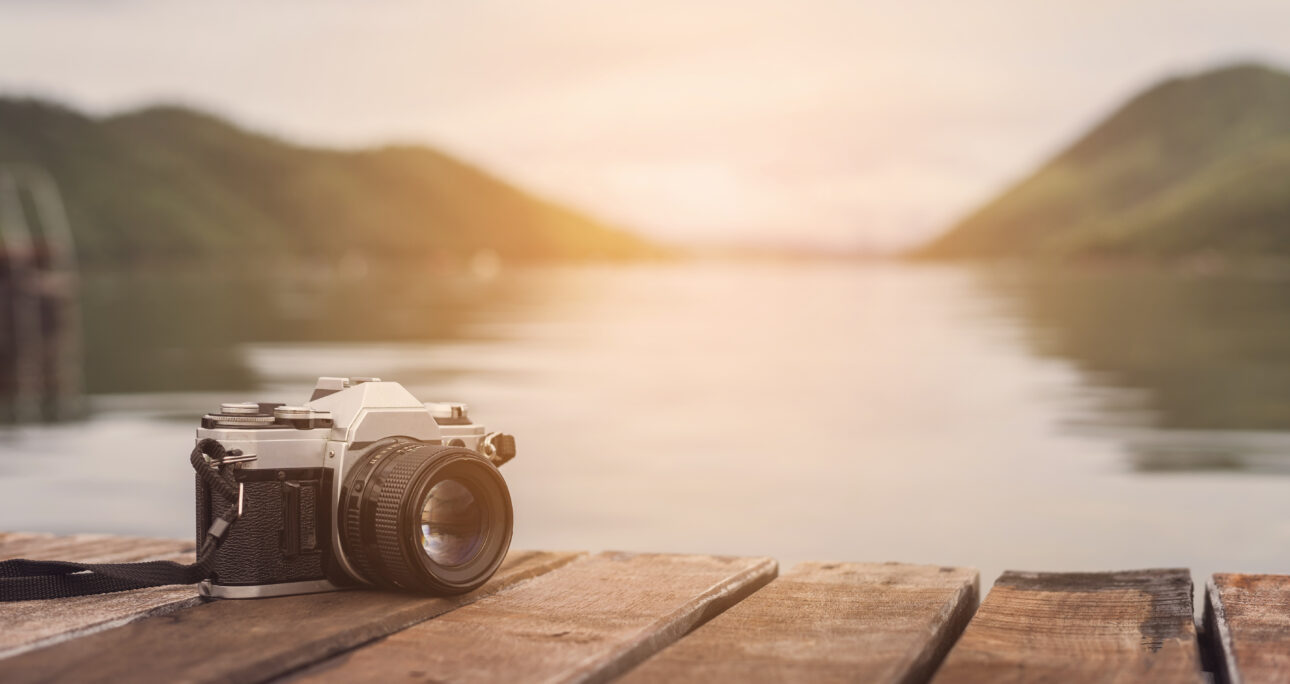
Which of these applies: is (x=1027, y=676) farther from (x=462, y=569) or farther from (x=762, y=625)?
(x=462, y=569)

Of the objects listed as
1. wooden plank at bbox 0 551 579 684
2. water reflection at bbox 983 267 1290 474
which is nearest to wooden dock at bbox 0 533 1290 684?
wooden plank at bbox 0 551 579 684

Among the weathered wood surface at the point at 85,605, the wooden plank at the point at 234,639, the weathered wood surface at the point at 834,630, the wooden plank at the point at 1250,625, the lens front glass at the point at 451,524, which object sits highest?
the lens front glass at the point at 451,524

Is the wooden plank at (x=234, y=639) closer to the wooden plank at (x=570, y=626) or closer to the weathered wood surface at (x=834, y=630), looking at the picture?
the wooden plank at (x=570, y=626)

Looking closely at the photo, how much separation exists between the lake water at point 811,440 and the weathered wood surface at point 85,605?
6598mm

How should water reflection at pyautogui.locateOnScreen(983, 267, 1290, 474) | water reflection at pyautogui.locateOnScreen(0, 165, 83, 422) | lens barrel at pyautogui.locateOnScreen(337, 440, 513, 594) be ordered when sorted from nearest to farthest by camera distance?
lens barrel at pyautogui.locateOnScreen(337, 440, 513, 594) < water reflection at pyautogui.locateOnScreen(983, 267, 1290, 474) < water reflection at pyautogui.locateOnScreen(0, 165, 83, 422)

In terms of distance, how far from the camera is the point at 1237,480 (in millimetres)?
13172

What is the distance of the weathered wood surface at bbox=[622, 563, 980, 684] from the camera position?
2.12 metres

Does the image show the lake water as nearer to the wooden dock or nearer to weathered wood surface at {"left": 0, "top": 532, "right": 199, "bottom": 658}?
weathered wood surface at {"left": 0, "top": 532, "right": 199, "bottom": 658}

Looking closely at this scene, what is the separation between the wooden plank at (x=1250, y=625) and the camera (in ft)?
7.10

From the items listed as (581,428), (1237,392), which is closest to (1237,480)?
(581,428)

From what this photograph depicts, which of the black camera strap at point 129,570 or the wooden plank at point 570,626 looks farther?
the black camera strap at point 129,570

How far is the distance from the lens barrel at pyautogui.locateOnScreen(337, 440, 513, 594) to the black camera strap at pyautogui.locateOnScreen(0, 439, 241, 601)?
23 centimetres

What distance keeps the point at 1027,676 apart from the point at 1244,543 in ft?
29.5

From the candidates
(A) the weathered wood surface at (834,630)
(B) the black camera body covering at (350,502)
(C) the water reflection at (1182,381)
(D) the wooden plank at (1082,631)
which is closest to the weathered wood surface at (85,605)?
(B) the black camera body covering at (350,502)
